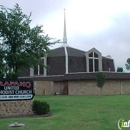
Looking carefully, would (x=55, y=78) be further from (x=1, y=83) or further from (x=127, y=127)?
(x=127, y=127)

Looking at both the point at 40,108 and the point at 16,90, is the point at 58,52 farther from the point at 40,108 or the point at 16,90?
the point at 40,108

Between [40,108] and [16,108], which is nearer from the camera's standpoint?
[40,108]

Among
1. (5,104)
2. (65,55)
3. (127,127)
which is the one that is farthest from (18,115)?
(65,55)

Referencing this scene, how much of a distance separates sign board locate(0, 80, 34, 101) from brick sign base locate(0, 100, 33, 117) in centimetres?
28

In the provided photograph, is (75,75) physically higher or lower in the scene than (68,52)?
lower

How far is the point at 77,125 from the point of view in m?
10.4

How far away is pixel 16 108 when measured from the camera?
15.3 metres

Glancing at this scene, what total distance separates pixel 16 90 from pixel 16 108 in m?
1.09

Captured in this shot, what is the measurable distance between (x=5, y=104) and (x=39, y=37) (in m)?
5.71

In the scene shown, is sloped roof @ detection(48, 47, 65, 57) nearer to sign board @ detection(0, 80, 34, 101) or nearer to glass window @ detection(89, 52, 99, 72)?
glass window @ detection(89, 52, 99, 72)

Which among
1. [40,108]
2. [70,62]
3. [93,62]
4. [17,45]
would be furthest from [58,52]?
[40,108]

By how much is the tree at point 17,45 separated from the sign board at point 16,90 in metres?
1.91

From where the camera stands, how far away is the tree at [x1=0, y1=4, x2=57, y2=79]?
17156mm

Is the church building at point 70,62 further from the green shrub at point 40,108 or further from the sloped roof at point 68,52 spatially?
the green shrub at point 40,108
